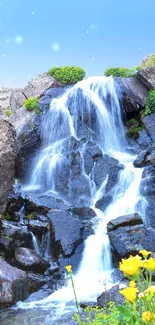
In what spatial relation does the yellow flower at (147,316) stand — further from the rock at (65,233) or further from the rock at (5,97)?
the rock at (5,97)

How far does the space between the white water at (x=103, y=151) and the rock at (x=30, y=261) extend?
88 cm

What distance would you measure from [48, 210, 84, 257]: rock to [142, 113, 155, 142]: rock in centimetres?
687

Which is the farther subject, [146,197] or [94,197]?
[94,197]

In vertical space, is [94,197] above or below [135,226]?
above

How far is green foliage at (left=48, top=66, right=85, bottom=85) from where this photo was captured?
66.9 ft

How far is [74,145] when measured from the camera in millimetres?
15312

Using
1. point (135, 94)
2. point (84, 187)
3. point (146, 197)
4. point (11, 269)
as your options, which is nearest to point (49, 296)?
point (11, 269)

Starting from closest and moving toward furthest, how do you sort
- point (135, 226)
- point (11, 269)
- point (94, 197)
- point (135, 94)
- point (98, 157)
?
point (11, 269) → point (135, 226) → point (94, 197) → point (98, 157) → point (135, 94)

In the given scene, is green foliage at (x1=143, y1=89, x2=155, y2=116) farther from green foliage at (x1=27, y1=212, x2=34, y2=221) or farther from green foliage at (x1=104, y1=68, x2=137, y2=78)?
green foliage at (x1=27, y1=212, x2=34, y2=221)

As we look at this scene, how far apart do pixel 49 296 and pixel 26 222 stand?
314 centimetres

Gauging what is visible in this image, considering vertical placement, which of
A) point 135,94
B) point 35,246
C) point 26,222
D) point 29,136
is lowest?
point 35,246

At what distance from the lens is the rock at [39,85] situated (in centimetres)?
1992

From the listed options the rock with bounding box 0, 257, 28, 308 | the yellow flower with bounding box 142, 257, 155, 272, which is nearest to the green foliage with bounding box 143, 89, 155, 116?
the rock with bounding box 0, 257, 28, 308

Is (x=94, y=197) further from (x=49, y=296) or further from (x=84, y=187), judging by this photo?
(x=49, y=296)
